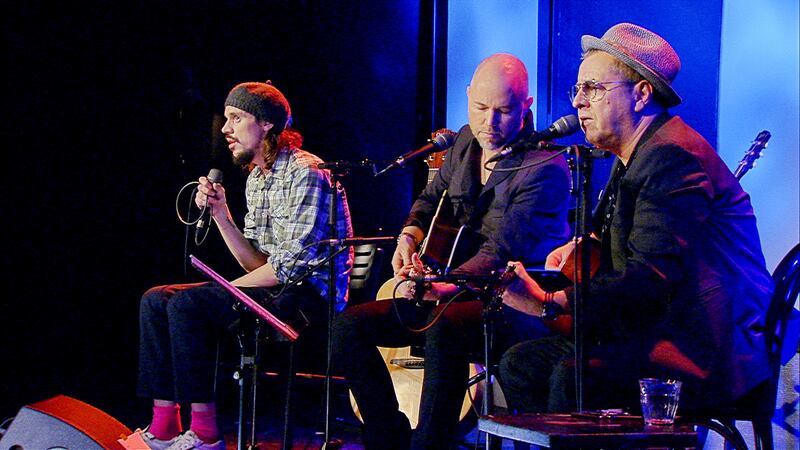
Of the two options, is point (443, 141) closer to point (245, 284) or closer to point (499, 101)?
point (499, 101)

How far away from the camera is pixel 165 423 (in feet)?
12.6

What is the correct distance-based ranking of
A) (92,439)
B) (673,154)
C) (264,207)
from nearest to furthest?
(92,439) → (673,154) → (264,207)

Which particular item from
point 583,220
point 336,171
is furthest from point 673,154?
point 336,171

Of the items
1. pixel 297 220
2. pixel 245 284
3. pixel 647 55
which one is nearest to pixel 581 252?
pixel 647 55

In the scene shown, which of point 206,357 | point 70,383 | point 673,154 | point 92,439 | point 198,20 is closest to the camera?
point 92,439

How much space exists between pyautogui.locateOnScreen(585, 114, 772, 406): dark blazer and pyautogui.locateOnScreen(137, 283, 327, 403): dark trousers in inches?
63.0

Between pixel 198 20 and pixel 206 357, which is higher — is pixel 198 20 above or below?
above

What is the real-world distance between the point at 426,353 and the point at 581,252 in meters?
1.01

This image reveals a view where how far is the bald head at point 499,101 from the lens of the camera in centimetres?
357

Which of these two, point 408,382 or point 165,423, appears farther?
point 408,382

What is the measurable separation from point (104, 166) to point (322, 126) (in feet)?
4.26

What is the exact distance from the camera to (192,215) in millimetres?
→ 5461

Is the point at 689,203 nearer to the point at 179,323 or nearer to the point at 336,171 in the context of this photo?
the point at 336,171

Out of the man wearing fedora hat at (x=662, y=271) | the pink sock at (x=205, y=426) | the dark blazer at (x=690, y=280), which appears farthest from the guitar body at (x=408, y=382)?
the dark blazer at (x=690, y=280)
